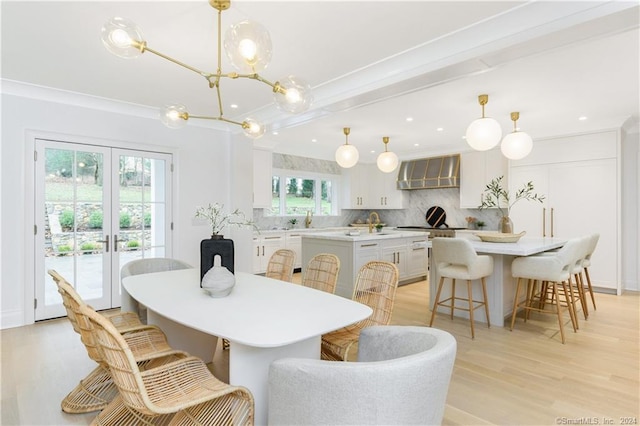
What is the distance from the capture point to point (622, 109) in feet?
14.3

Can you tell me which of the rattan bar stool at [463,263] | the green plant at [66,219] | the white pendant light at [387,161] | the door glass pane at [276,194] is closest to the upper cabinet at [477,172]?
the white pendant light at [387,161]

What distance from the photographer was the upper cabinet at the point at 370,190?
7.97 metres

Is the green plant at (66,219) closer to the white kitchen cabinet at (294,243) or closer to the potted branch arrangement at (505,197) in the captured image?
the white kitchen cabinet at (294,243)

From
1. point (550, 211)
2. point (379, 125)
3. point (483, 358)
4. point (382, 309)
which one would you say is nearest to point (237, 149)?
point (379, 125)

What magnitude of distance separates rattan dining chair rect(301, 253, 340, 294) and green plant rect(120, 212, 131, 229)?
2667 millimetres

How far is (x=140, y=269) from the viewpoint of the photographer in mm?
3182

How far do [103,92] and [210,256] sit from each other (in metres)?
2.63

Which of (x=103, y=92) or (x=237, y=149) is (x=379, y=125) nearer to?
(x=237, y=149)

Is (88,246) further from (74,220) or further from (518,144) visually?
(518,144)

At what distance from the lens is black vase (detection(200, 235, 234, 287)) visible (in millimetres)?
2367

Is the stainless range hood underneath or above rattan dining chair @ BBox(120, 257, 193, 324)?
above

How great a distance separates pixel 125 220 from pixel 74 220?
0.52 meters

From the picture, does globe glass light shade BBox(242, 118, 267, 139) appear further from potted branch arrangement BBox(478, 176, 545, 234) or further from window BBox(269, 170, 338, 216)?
window BBox(269, 170, 338, 216)

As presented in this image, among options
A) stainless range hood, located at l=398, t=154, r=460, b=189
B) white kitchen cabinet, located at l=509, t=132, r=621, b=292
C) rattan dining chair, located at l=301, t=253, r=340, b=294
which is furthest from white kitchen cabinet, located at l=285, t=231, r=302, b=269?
white kitchen cabinet, located at l=509, t=132, r=621, b=292
